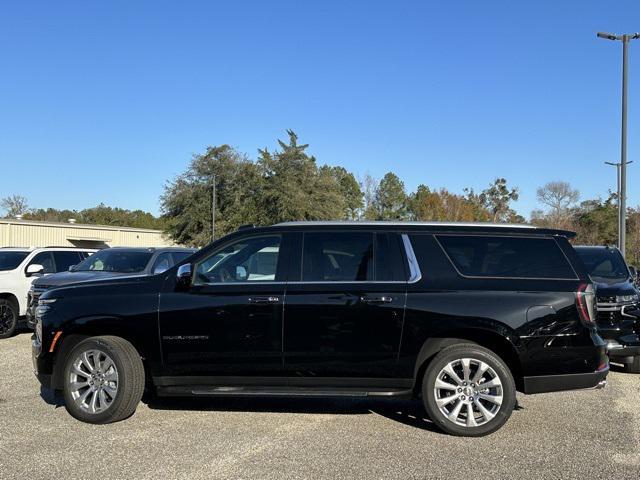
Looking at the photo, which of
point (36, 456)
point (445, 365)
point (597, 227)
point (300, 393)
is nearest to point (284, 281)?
point (300, 393)

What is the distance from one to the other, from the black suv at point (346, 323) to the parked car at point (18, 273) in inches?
260

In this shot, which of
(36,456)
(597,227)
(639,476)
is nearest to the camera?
(639,476)

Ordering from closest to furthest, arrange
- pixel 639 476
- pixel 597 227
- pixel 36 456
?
pixel 639 476 → pixel 36 456 → pixel 597 227

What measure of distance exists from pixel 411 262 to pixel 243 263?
1639 mm

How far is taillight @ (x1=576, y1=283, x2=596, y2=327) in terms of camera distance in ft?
18.2

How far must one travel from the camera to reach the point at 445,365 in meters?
5.56

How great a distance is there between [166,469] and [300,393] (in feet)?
4.83

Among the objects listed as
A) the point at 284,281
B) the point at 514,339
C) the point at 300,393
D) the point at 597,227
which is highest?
the point at 597,227

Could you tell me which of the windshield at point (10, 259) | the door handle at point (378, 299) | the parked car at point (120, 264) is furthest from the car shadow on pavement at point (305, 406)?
the windshield at point (10, 259)

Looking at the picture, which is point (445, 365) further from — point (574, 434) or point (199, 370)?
point (199, 370)

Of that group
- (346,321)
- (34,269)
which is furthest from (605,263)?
(34,269)

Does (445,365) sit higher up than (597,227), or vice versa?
(597,227)

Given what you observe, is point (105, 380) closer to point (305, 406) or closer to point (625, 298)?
point (305, 406)

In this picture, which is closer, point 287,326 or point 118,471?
point 118,471
